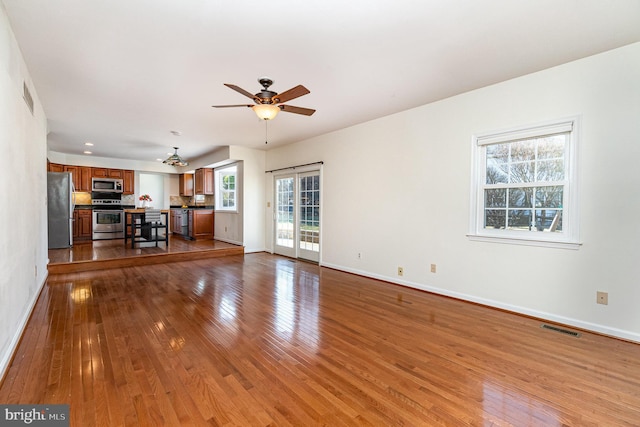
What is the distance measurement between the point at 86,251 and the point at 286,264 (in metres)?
4.27

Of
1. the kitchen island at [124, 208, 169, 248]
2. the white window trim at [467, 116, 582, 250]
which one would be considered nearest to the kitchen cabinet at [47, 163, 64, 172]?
the kitchen island at [124, 208, 169, 248]

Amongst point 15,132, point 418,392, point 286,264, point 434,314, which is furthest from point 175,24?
point 286,264

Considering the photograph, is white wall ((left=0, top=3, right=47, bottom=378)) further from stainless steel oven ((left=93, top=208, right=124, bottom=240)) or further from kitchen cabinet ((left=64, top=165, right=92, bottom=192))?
kitchen cabinet ((left=64, top=165, right=92, bottom=192))

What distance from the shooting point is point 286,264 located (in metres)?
5.73

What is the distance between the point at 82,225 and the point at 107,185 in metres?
1.30

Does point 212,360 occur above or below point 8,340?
below

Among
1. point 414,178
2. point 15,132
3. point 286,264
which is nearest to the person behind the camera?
point 15,132

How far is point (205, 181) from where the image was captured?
8.15 metres

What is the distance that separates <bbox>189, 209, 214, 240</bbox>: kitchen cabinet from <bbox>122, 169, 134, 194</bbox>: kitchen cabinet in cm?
→ 223

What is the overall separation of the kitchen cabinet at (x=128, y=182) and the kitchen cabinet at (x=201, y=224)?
2230mm

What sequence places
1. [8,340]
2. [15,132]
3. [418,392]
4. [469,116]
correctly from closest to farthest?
[418,392], [8,340], [15,132], [469,116]

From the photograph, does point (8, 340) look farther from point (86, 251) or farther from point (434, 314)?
point (86, 251)

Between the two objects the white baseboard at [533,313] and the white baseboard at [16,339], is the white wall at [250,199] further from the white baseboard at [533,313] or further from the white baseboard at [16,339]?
the white baseboard at [16,339]

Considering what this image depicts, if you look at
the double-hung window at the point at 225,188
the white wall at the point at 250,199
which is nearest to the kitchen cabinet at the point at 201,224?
the double-hung window at the point at 225,188
